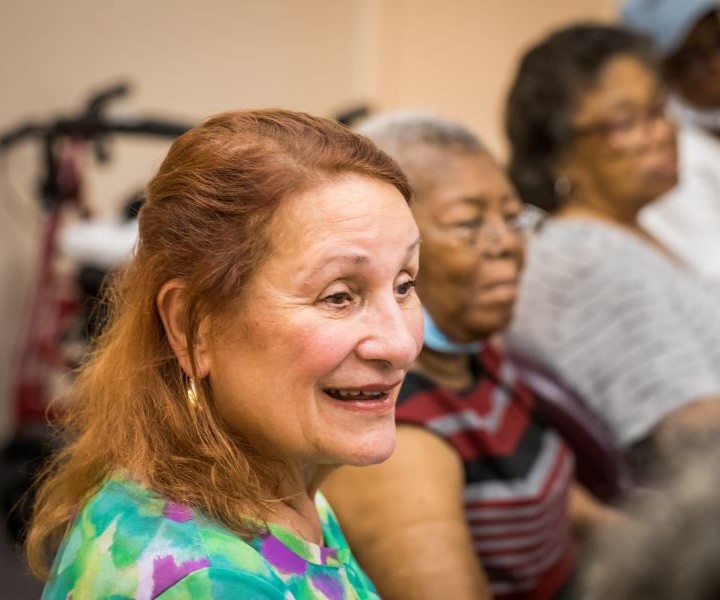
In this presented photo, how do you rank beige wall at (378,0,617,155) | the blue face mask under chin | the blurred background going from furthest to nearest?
1. beige wall at (378,0,617,155)
2. the blurred background
3. the blue face mask under chin

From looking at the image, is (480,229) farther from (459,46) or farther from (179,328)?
(459,46)

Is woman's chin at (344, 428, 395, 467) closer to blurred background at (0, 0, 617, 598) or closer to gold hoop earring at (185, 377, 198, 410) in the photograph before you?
gold hoop earring at (185, 377, 198, 410)

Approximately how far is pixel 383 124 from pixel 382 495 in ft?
1.96

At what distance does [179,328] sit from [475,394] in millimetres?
713

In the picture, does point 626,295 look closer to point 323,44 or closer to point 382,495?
point 382,495

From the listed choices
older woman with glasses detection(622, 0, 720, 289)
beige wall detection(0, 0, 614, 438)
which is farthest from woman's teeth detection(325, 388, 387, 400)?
beige wall detection(0, 0, 614, 438)

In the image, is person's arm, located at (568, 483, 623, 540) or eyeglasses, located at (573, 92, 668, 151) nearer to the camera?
person's arm, located at (568, 483, 623, 540)

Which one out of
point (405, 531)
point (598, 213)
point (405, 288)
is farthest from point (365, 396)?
point (598, 213)

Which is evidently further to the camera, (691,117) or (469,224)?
(691,117)

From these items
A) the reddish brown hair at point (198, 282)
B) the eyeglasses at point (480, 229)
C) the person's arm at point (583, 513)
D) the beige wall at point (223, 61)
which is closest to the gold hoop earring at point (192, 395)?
the reddish brown hair at point (198, 282)

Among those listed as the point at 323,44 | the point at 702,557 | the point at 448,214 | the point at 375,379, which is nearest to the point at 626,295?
the point at 448,214

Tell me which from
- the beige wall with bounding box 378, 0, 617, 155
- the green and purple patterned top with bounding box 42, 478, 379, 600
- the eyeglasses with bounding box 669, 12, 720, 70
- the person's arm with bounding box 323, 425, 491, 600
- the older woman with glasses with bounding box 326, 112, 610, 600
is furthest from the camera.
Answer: the beige wall with bounding box 378, 0, 617, 155

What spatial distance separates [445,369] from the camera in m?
1.60

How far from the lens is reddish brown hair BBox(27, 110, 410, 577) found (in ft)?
3.10
